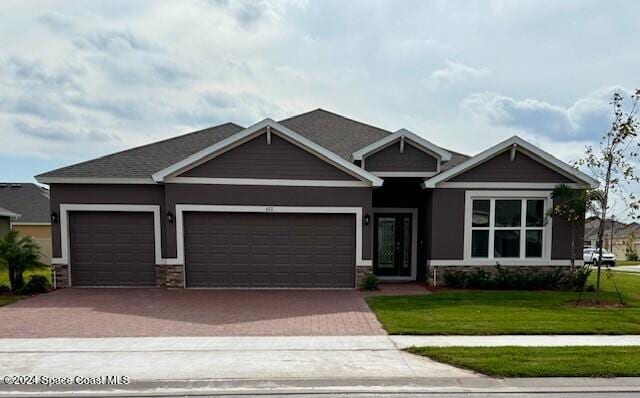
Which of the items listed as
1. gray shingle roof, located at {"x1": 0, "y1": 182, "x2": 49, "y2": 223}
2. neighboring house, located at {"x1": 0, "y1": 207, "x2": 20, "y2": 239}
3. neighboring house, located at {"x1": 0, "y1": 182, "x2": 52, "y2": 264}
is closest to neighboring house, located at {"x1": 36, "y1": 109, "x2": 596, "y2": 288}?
neighboring house, located at {"x1": 0, "y1": 207, "x2": 20, "y2": 239}

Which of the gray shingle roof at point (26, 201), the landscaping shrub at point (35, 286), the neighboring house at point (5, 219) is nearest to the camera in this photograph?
the landscaping shrub at point (35, 286)

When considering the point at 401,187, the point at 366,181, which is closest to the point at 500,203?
the point at 401,187

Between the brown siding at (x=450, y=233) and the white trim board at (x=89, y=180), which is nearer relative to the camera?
the white trim board at (x=89, y=180)

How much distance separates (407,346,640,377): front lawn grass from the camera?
4.86 metres

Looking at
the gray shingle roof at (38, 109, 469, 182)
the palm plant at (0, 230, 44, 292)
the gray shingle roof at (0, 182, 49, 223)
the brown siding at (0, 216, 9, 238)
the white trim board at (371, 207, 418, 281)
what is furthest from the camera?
the gray shingle roof at (0, 182, 49, 223)

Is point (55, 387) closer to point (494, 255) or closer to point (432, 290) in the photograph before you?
point (432, 290)

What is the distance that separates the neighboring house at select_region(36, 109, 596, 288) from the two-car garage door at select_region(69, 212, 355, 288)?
0.10 ft

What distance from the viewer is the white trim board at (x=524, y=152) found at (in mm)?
11180

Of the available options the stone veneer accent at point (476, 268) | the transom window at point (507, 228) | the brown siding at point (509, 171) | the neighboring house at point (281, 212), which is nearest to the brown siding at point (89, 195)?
the neighboring house at point (281, 212)

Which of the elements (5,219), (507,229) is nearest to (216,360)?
(507,229)

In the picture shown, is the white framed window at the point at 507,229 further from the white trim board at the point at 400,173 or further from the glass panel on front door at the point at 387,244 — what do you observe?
the glass panel on front door at the point at 387,244

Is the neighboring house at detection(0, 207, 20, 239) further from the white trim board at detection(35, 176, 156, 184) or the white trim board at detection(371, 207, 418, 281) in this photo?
the white trim board at detection(371, 207, 418, 281)

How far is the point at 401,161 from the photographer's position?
11828 millimetres

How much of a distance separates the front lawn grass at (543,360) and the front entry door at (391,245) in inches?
299
